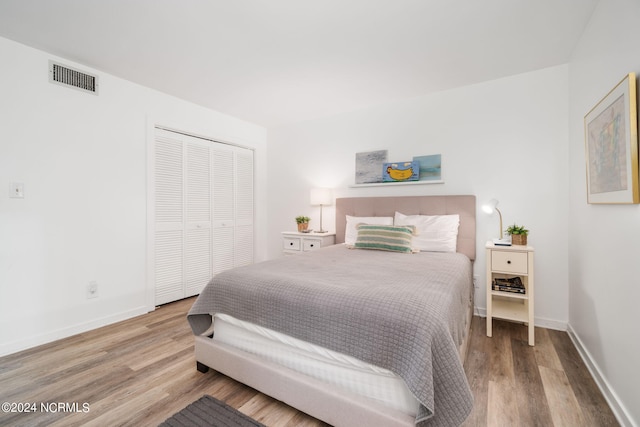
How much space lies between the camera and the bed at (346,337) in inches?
44.3

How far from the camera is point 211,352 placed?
1.80 meters

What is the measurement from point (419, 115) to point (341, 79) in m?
1.04

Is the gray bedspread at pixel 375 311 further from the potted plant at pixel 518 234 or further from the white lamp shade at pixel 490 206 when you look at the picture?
the white lamp shade at pixel 490 206

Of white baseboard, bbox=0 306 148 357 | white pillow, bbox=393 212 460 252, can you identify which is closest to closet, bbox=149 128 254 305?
white baseboard, bbox=0 306 148 357

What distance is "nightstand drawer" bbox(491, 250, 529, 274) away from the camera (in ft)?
7.53

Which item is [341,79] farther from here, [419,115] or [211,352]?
[211,352]

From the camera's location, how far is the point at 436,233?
9.23 ft

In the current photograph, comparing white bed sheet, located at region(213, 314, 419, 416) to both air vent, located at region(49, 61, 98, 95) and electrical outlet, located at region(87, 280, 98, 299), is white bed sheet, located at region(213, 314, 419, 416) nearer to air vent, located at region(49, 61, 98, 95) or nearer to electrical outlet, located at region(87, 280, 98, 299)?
electrical outlet, located at region(87, 280, 98, 299)

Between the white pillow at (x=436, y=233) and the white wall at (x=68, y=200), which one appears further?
the white pillow at (x=436, y=233)

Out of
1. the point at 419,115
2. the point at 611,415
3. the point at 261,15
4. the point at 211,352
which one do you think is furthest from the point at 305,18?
the point at 611,415

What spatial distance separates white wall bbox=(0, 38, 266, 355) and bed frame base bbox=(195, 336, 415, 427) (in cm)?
155

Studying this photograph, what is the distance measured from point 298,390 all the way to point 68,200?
2.59 meters

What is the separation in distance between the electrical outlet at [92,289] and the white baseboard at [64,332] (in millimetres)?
227

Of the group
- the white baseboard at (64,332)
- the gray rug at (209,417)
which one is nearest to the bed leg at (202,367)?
the gray rug at (209,417)
